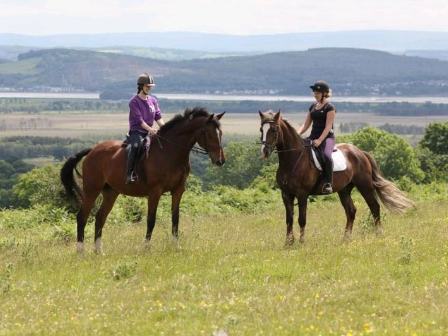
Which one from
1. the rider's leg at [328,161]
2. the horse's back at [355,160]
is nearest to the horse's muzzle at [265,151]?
the rider's leg at [328,161]

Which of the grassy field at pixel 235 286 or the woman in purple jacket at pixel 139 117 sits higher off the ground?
the woman in purple jacket at pixel 139 117

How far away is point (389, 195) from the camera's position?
1741 cm

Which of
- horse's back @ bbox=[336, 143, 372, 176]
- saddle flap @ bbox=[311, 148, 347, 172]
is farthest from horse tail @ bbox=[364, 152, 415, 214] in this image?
saddle flap @ bbox=[311, 148, 347, 172]

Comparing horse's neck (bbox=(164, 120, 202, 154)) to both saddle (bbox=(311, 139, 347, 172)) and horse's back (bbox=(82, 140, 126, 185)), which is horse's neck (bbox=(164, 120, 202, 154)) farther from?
saddle (bbox=(311, 139, 347, 172))

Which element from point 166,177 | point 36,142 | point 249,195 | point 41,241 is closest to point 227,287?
point 166,177

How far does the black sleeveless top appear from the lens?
605 inches

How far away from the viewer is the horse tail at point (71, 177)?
16.5 m

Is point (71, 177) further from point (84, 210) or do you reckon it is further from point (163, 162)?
point (163, 162)

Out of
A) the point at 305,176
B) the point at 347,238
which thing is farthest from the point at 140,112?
the point at 347,238

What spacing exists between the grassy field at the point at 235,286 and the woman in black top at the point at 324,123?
56.2 inches

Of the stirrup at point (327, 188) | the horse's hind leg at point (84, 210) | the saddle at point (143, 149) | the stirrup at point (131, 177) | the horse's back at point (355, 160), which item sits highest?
the saddle at point (143, 149)

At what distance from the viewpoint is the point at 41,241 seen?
61.3ft

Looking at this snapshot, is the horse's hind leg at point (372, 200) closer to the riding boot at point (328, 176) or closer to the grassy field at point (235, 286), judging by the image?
the grassy field at point (235, 286)

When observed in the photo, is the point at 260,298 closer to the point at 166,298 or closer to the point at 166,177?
the point at 166,298
